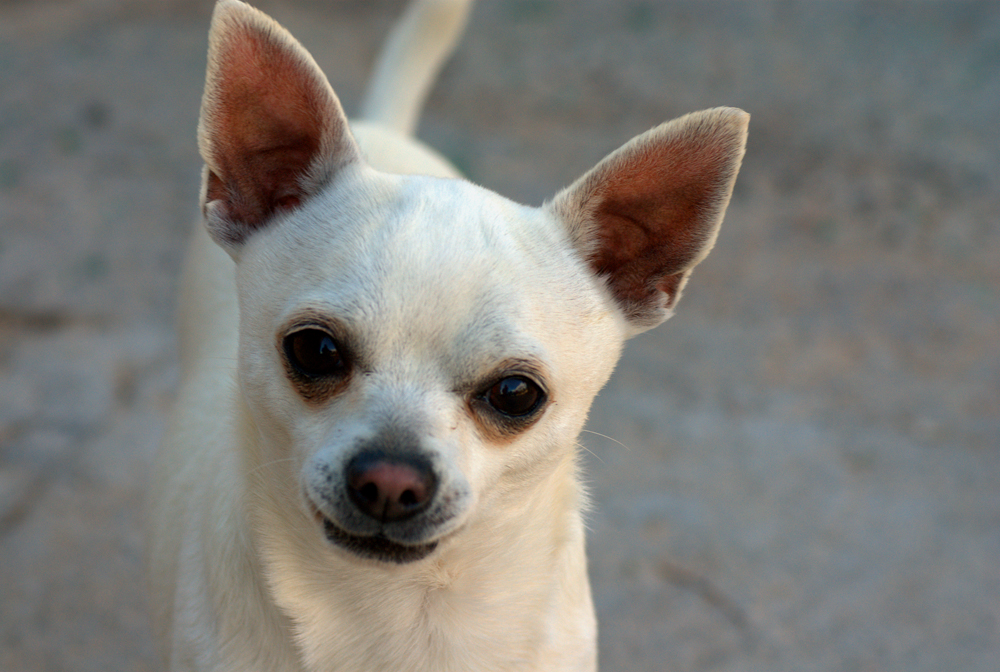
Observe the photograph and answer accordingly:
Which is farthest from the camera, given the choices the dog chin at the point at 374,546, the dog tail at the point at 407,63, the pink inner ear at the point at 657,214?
the dog tail at the point at 407,63

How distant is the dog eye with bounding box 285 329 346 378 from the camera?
154 cm

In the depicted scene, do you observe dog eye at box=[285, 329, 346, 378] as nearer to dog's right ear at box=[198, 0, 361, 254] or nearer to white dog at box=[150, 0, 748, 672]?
white dog at box=[150, 0, 748, 672]

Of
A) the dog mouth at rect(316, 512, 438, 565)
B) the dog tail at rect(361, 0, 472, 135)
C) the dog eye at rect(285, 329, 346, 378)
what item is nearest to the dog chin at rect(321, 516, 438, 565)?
the dog mouth at rect(316, 512, 438, 565)

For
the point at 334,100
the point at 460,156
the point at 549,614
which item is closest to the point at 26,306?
the point at 460,156

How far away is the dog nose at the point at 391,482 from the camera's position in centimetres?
145

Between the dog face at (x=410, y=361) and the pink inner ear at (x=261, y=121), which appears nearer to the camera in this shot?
the dog face at (x=410, y=361)

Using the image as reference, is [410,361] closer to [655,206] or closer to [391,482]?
[391,482]

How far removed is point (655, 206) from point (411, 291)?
1.93ft

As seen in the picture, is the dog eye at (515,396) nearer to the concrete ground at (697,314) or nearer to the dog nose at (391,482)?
the dog nose at (391,482)

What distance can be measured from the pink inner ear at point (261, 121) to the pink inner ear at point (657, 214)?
614 mm

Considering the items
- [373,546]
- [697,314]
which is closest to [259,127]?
[373,546]

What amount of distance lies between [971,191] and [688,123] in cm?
384

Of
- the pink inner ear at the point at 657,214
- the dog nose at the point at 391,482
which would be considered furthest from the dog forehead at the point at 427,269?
the dog nose at the point at 391,482

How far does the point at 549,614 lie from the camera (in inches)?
73.2
